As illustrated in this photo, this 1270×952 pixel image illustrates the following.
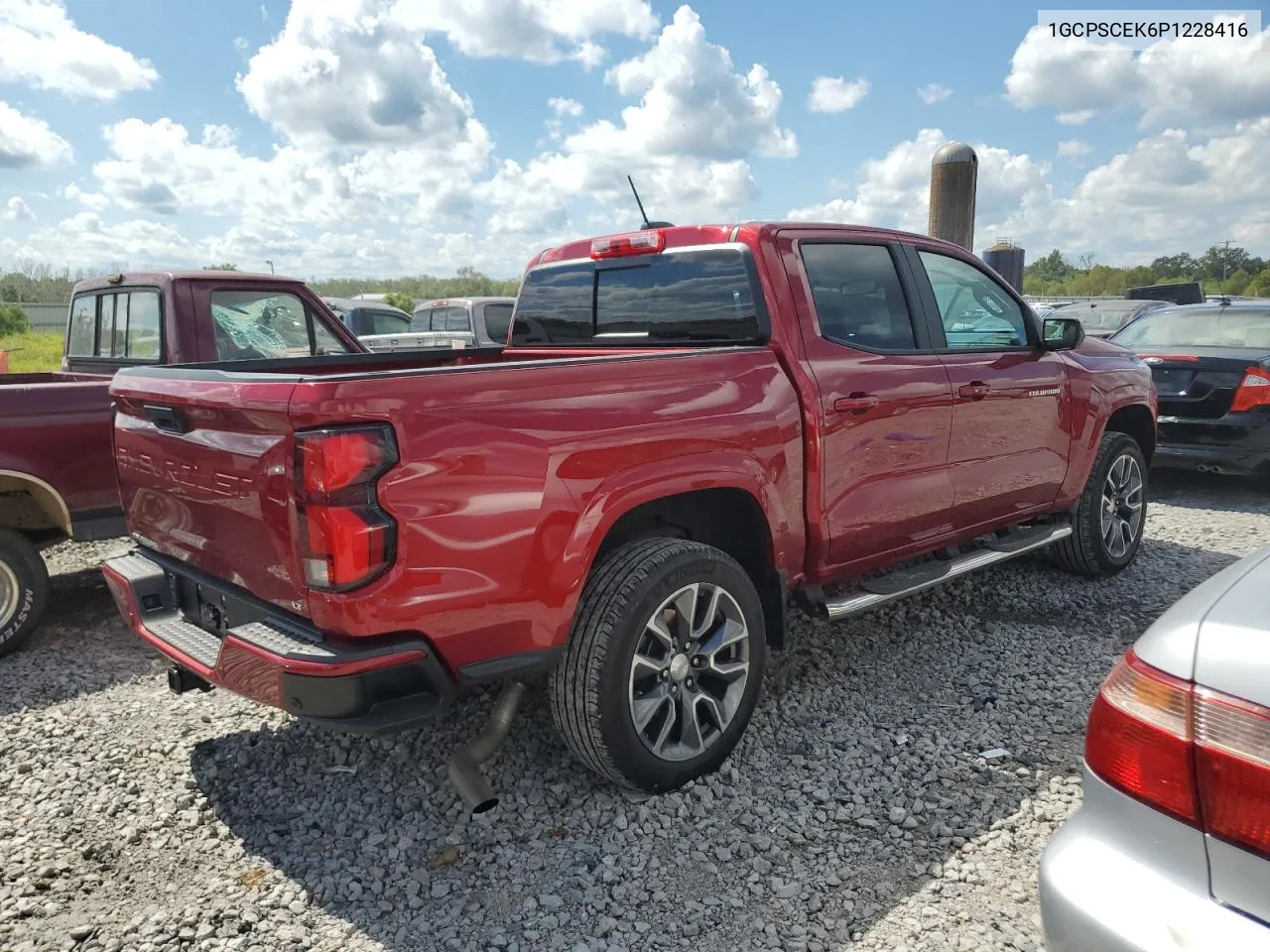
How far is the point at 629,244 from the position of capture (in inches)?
156

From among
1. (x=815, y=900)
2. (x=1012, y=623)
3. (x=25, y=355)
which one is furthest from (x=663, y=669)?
(x=25, y=355)

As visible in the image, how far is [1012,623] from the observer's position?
4.62m

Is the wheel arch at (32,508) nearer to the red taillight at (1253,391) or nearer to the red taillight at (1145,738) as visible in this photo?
the red taillight at (1145,738)

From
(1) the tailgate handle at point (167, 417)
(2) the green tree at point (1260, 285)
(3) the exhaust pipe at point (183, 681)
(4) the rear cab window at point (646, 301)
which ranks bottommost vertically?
(3) the exhaust pipe at point (183, 681)

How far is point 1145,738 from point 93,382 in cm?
508

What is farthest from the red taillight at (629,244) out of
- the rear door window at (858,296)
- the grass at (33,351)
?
the grass at (33,351)

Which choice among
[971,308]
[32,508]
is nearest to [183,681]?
[32,508]

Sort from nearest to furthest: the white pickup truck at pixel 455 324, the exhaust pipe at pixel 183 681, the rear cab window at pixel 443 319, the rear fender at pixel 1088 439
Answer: the exhaust pipe at pixel 183 681 < the rear fender at pixel 1088 439 < the white pickup truck at pixel 455 324 < the rear cab window at pixel 443 319

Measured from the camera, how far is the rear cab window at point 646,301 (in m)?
3.55

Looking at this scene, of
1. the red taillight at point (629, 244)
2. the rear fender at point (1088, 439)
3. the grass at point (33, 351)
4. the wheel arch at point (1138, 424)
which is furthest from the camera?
the grass at point (33, 351)

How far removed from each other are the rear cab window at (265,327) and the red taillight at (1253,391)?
22.1 ft

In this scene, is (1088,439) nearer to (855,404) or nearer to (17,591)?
(855,404)

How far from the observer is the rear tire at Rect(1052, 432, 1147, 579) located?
509 cm

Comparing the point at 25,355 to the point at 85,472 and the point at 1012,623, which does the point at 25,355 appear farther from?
the point at 1012,623
